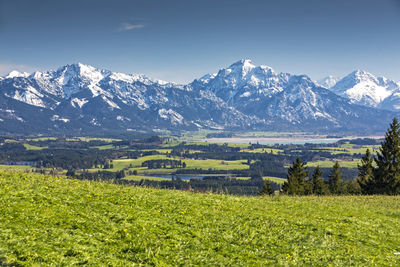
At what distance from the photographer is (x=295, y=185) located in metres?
73.0

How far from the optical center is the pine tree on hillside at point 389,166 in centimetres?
5756

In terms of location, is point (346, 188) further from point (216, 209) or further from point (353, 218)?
point (216, 209)

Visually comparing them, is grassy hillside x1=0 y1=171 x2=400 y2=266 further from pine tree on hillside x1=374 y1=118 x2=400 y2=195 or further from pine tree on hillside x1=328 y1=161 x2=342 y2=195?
pine tree on hillside x1=328 y1=161 x2=342 y2=195

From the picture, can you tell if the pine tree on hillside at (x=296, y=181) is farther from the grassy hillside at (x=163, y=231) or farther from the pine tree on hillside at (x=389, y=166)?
the grassy hillside at (x=163, y=231)

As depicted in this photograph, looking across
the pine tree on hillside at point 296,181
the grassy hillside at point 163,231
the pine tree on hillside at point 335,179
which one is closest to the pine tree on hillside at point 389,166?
the pine tree on hillside at point 296,181

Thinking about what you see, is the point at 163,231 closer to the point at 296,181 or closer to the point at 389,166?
the point at 389,166

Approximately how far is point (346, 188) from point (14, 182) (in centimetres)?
7941

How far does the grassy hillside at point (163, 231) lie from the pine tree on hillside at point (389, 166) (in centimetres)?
3925

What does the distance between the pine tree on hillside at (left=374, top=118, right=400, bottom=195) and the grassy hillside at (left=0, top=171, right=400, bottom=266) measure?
3925cm

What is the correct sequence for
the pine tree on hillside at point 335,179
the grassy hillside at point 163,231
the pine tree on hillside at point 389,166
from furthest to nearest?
the pine tree on hillside at point 335,179
the pine tree on hillside at point 389,166
the grassy hillside at point 163,231

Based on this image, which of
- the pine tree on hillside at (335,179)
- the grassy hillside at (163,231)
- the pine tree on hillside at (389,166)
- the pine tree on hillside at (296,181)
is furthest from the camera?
the pine tree on hillside at (335,179)

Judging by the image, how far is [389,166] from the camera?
58500 millimetres

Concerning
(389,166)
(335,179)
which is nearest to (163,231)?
(389,166)

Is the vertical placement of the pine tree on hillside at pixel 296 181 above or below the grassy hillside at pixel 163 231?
below
